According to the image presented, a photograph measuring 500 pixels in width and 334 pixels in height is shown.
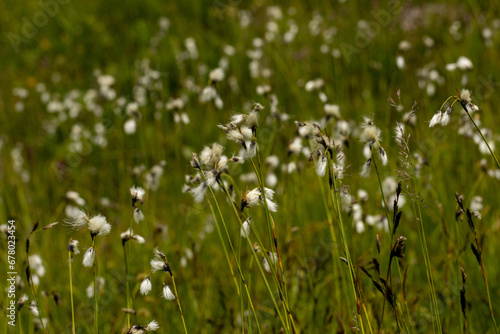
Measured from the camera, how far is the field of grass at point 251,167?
4.68ft

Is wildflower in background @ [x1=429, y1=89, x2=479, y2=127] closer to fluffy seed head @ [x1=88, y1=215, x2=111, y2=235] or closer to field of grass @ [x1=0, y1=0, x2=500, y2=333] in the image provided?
field of grass @ [x1=0, y1=0, x2=500, y2=333]

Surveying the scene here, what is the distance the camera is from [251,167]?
3.71 m

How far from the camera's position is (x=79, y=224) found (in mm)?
1304

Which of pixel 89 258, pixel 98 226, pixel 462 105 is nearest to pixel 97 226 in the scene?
pixel 98 226

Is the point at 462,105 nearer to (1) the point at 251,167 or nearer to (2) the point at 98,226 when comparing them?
(2) the point at 98,226

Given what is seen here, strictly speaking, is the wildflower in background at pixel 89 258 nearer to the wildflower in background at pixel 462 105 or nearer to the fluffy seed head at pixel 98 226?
the fluffy seed head at pixel 98 226

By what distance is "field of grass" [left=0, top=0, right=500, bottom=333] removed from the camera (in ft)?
4.68

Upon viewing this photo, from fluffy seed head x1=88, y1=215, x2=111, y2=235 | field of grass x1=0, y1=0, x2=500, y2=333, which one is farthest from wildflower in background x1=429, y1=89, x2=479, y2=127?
fluffy seed head x1=88, y1=215, x2=111, y2=235

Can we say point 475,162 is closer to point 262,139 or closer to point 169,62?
point 262,139

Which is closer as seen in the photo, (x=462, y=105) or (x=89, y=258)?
(x=462, y=105)

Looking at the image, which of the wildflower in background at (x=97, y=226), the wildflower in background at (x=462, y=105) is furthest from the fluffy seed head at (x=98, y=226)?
the wildflower in background at (x=462, y=105)

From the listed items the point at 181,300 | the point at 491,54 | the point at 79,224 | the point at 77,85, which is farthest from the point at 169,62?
the point at 79,224

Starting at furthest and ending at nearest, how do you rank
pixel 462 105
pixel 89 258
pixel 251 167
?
pixel 251 167 → pixel 89 258 → pixel 462 105

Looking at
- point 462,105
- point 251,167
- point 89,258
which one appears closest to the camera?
point 462,105
